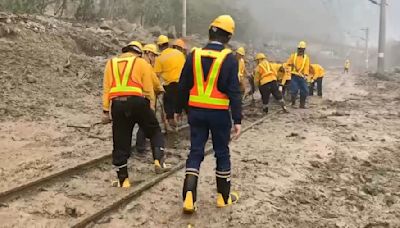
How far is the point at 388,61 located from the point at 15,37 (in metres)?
75.4

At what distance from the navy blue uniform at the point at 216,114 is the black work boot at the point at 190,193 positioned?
7cm

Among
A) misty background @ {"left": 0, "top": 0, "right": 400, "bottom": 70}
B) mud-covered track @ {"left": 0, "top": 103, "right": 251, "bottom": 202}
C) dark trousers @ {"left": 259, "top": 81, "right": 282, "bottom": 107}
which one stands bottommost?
mud-covered track @ {"left": 0, "top": 103, "right": 251, "bottom": 202}

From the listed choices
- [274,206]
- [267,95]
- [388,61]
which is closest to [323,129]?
[267,95]

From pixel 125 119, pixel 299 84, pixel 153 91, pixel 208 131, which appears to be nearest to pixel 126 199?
pixel 125 119

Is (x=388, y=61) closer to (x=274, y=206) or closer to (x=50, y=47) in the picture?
(x=50, y=47)

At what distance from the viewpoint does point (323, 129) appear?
35.4 feet

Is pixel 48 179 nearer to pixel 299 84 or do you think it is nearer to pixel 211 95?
pixel 211 95

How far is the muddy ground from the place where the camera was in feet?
17.7

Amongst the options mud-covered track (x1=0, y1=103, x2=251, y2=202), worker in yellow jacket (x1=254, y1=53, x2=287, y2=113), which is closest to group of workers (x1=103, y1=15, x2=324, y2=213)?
mud-covered track (x1=0, y1=103, x2=251, y2=202)

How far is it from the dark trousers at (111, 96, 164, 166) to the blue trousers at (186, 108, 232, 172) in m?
0.88

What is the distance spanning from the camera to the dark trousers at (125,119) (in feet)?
19.6

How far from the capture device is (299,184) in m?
6.71

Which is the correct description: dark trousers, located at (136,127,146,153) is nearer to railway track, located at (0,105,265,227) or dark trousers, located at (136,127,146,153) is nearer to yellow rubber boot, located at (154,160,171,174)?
railway track, located at (0,105,265,227)

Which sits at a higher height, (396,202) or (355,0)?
(355,0)
